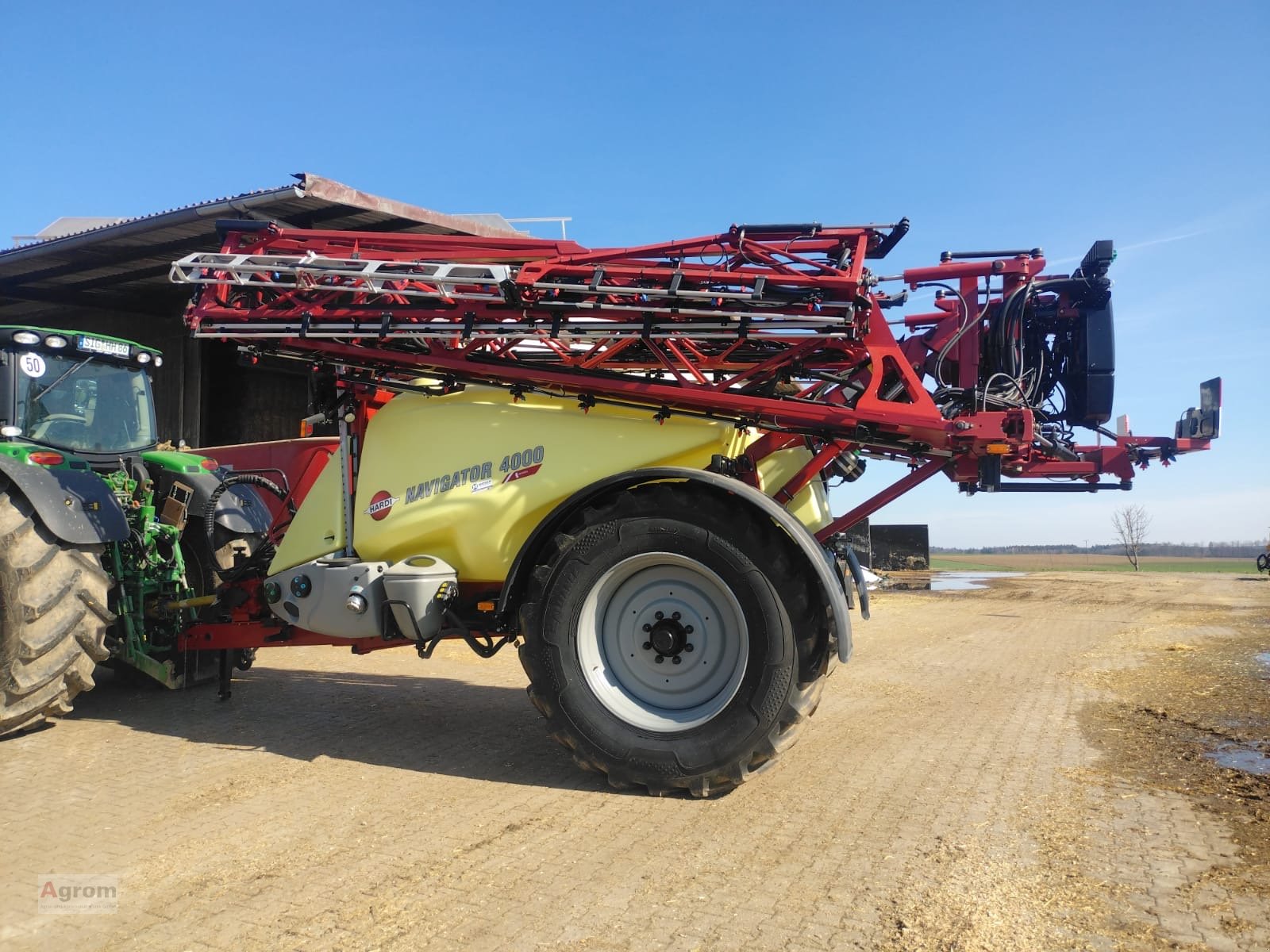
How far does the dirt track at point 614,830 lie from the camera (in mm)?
2848

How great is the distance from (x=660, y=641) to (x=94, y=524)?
146 inches

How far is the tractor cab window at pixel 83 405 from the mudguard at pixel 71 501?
784 millimetres

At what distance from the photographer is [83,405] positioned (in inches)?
261

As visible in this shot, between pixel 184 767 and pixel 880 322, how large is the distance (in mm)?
4361

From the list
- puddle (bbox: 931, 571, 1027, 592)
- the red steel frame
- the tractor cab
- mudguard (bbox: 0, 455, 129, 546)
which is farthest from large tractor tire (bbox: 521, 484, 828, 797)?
puddle (bbox: 931, 571, 1027, 592)

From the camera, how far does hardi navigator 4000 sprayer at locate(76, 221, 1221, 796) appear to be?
14.0 feet

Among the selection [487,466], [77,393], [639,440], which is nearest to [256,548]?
[77,393]

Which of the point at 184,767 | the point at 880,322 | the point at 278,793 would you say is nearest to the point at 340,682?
the point at 184,767

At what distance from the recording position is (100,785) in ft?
14.5

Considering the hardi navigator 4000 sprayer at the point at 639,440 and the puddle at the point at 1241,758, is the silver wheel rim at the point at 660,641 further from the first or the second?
the puddle at the point at 1241,758

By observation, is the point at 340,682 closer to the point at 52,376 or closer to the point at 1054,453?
the point at 52,376

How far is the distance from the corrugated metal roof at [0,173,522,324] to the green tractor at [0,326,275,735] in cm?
310

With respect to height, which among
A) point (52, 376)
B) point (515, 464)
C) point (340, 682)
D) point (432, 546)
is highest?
point (52, 376)

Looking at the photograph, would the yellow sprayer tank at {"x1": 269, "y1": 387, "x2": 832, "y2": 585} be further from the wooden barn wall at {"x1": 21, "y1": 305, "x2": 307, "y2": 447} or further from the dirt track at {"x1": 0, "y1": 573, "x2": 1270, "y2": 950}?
the wooden barn wall at {"x1": 21, "y1": 305, "x2": 307, "y2": 447}
